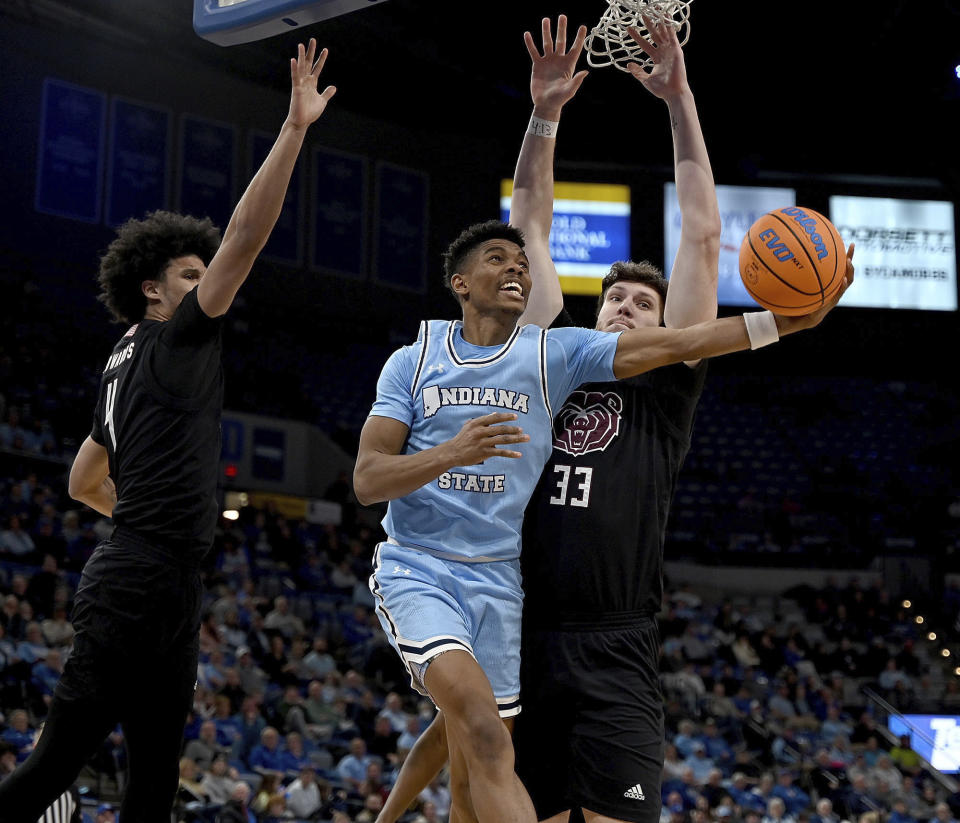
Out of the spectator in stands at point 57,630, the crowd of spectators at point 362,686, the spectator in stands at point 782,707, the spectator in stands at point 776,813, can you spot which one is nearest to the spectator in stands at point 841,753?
the crowd of spectators at point 362,686

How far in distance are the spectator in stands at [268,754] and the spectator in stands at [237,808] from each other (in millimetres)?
1193

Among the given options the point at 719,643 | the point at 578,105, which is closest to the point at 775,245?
the point at 719,643

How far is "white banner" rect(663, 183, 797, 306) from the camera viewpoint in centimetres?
2278

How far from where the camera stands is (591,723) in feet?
12.8

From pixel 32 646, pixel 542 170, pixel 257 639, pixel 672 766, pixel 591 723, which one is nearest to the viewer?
pixel 591 723

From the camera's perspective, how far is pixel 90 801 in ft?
32.6

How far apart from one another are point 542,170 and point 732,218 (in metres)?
18.9

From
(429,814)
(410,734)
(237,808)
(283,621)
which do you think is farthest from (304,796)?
(283,621)

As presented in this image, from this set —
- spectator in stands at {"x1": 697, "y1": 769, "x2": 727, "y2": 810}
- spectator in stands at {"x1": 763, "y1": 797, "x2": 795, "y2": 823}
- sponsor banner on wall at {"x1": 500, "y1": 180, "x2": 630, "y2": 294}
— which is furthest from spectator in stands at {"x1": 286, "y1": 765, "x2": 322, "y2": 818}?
sponsor banner on wall at {"x1": 500, "y1": 180, "x2": 630, "y2": 294}

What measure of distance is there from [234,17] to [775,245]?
86.9 inches

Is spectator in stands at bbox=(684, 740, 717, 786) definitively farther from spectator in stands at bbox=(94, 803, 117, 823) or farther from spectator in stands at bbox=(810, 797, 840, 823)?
spectator in stands at bbox=(94, 803, 117, 823)

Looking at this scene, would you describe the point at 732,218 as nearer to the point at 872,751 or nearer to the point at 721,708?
the point at 721,708

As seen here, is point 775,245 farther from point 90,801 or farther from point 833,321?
point 833,321

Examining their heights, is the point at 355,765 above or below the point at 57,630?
below
